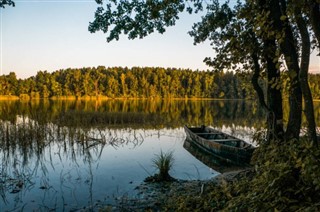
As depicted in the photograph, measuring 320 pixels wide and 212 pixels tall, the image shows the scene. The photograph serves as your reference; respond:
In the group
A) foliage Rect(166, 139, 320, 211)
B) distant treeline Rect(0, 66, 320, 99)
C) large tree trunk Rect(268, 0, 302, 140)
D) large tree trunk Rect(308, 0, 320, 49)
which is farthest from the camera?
distant treeline Rect(0, 66, 320, 99)

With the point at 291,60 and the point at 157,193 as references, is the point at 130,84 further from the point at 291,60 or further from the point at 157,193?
the point at 291,60

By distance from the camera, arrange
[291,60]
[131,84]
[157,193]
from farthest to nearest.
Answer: [131,84]
[157,193]
[291,60]

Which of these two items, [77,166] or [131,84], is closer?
[77,166]

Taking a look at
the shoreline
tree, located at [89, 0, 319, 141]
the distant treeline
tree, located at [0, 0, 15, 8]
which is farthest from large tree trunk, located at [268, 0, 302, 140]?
the distant treeline

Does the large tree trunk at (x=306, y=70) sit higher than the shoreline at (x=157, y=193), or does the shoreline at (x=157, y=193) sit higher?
the large tree trunk at (x=306, y=70)

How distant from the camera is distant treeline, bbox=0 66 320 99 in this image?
114 m

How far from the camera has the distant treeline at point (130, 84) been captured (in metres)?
114

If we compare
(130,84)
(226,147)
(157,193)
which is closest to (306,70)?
(157,193)

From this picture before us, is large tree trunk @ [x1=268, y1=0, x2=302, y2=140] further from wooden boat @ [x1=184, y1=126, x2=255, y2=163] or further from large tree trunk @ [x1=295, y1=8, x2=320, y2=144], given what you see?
wooden boat @ [x1=184, y1=126, x2=255, y2=163]

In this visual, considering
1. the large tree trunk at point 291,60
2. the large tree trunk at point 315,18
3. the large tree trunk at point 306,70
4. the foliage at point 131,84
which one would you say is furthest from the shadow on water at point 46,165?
the foliage at point 131,84

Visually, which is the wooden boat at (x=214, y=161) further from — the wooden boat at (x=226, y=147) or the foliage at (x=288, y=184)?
the foliage at (x=288, y=184)

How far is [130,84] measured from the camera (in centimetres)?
12975

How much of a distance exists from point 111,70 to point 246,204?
139 metres

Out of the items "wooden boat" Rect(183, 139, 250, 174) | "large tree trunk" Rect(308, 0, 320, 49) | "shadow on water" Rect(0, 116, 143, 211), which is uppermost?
"large tree trunk" Rect(308, 0, 320, 49)
